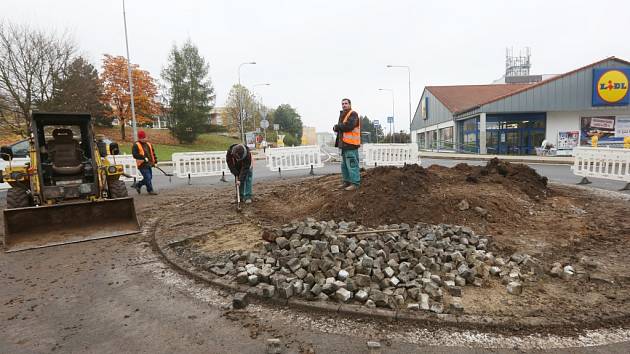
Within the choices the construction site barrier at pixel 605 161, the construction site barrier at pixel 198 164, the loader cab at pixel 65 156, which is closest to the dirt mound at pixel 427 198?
the construction site barrier at pixel 605 161

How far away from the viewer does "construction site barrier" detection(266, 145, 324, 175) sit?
13.9 metres

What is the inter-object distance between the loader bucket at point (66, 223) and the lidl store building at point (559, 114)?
94.0 ft

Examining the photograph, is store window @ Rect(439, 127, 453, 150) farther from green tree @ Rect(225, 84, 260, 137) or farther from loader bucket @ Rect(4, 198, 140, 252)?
loader bucket @ Rect(4, 198, 140, 252)

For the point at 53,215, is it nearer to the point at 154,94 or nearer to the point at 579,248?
the point at 579,248

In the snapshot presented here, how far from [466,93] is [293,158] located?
1309 inches

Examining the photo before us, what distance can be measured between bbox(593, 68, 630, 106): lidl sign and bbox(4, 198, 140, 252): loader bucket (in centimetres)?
3187

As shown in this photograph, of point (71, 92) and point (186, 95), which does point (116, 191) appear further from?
point (186, 95)

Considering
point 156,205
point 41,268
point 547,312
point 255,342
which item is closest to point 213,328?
point 255,342

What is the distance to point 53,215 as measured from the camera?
571 centimetres

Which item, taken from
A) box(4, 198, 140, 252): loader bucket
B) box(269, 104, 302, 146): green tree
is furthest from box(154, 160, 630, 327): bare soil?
box(269, 104, 302, 146): green tree

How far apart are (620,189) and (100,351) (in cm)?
1115

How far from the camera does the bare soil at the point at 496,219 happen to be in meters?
3.17

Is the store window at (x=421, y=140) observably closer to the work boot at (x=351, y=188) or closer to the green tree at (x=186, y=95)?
the green tree at (x=186, y=95)

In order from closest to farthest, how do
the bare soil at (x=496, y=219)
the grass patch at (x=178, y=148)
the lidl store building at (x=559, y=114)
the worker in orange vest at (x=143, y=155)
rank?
the bare soil at (x=496, y=219) < the worker in orange vest at (x=143, y=155) < the lidl store building at (x=559, y=114) < the grass patch at (x=178, y=148)
